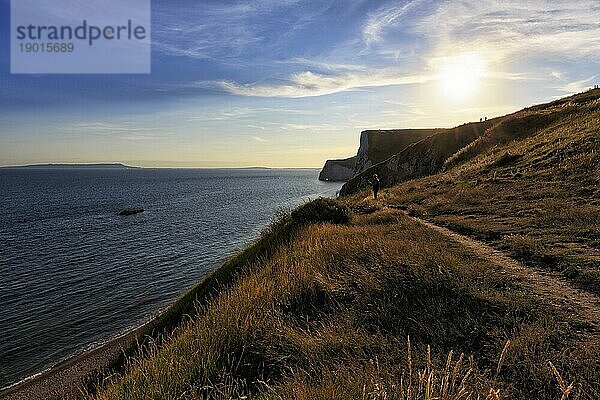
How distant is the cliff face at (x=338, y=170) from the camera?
179 m

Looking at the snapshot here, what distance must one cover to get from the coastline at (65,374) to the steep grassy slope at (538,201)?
12.7 m

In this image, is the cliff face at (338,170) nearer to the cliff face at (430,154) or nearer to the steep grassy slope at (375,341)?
the cliff face at (430,154)

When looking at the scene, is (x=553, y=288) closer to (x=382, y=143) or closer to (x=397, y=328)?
(x=397, y=328)

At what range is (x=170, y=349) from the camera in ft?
18.9

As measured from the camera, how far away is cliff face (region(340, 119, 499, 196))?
145ft

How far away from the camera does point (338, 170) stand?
605ft

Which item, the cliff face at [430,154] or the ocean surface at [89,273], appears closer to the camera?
the ocean surface at [89,273]

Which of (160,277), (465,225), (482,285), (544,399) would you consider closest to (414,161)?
(160,277)

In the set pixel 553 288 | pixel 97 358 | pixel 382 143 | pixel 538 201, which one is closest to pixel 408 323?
pixel 553 288

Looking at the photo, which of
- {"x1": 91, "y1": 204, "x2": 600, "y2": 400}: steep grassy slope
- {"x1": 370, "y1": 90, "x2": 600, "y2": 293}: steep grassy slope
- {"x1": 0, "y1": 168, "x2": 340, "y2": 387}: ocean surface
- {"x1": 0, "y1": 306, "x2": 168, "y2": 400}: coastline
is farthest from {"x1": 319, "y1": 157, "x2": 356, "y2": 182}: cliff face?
{"x1": 91, "y1": 204, "x2": 600, "y2": 400}: steep grassy slope

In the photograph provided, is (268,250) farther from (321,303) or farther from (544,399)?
(544,399)

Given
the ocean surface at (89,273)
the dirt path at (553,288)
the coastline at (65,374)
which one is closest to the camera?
the dirt path at (553,288)

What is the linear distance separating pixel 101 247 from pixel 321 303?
115 ft

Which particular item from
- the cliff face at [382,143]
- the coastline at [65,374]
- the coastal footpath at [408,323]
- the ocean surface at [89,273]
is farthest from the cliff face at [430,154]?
the coastline at [65,374]
